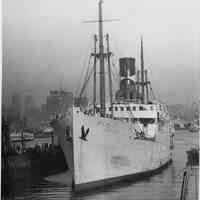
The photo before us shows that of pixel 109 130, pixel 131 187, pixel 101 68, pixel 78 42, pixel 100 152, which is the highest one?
pixel 78 42

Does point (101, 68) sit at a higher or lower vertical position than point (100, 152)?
higher

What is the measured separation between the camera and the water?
3.33 m

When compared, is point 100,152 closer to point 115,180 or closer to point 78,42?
point 115,180

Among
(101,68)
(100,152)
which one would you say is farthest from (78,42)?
(100,152)

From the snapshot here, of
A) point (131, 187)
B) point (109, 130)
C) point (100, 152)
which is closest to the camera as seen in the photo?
point (131, 187)

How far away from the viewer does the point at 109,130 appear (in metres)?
3.82

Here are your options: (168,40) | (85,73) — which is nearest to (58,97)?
(85,73)

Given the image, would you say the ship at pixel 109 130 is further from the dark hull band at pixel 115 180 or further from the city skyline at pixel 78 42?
the city skyline at pixel 78 42

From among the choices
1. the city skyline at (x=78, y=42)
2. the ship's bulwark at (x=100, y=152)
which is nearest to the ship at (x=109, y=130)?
the ship's bulwark at (x=100, y=152)

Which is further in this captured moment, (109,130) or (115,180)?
(109,130)

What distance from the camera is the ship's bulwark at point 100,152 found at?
11.8 feet

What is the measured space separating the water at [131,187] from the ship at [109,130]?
100mm

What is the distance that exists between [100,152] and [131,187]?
1.45ft

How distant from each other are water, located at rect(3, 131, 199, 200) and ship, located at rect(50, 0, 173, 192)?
100 millimetres
